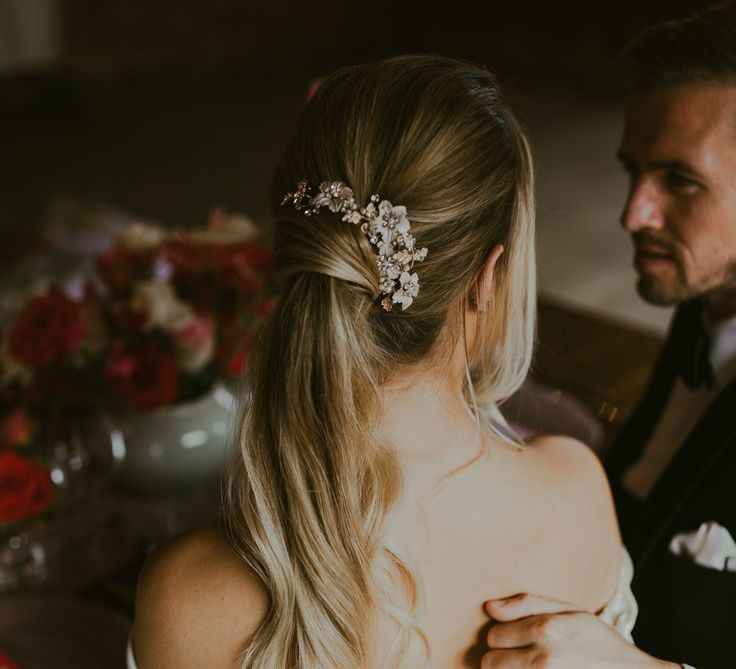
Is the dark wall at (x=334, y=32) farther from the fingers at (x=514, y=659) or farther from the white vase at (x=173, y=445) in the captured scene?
the fingers at (x=514, y=659)

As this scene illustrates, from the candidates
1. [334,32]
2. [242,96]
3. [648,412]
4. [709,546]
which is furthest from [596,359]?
[334,32]

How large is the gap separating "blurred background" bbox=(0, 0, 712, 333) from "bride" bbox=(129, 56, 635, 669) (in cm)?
306

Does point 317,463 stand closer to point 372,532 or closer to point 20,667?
point 372,532

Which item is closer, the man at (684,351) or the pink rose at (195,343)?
the man at (684,351)

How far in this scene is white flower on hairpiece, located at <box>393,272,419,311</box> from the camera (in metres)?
0.92

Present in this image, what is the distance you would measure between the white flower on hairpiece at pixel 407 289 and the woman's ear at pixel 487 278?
0.33 feet

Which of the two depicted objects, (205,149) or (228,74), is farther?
(228,74)

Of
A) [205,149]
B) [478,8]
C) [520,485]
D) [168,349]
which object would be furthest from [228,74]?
[520,485]

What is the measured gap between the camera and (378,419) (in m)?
0.97

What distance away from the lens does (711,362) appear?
172 centimetres

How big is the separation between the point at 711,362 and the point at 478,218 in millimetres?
982

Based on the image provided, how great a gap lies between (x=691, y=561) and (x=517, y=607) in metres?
0.50

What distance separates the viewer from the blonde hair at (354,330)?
900 mm

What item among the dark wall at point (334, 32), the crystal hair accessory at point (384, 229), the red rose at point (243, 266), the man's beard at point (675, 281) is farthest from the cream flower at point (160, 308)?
the dark wall at point (334, 32)
